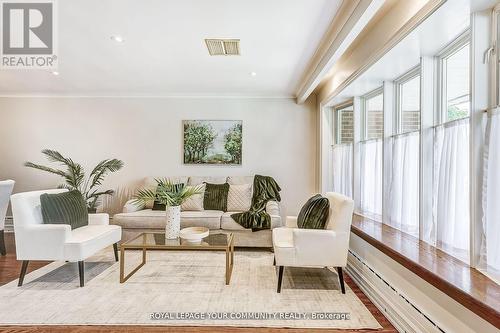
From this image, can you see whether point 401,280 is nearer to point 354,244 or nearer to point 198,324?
point 354,244

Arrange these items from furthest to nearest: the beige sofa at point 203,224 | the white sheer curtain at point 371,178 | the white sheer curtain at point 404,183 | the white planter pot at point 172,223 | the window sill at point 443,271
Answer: the beige sofa at point 203,224 < the white sheer curtain at point 371,178 < the white planter pot at point 172,223 < the white sheer curtain at point 404,183 < the window sill at point 443,271

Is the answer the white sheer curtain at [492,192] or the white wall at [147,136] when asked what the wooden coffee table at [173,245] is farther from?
the white wall at [147,136]

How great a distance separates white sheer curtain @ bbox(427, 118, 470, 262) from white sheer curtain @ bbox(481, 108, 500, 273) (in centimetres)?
30

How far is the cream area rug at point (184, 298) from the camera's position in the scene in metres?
2.22

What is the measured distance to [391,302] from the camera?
221 cm

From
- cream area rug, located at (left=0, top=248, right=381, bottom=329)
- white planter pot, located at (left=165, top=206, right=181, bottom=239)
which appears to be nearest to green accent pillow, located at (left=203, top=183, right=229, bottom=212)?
cream area rug, located at (left=0, top=248, right=381, bottom=329)

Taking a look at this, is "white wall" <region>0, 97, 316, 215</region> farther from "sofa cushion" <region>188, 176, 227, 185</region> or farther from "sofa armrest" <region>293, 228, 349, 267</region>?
"sofa armrest" <region>293, 228, 349, 267</region>

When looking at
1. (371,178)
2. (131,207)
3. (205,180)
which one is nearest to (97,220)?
(131,207)

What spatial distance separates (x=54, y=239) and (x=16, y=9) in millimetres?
2116

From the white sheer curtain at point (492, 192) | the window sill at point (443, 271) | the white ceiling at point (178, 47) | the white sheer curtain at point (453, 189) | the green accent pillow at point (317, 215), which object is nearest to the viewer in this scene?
the window sill at point (443, 271)

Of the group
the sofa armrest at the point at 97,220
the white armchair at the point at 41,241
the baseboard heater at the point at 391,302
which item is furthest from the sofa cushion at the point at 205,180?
the baseboard heater at the point at 391,302

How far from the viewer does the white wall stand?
17.0 feet

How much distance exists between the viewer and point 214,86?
4.64 metres

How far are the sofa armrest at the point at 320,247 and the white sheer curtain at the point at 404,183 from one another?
0.59 meters
